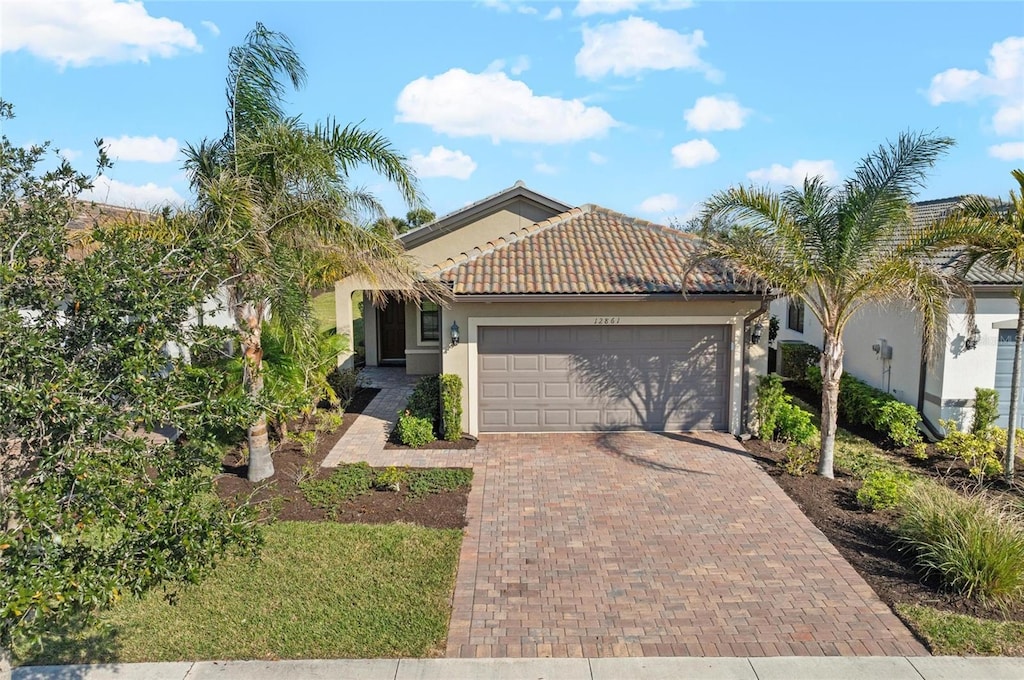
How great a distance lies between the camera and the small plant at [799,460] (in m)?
11.0

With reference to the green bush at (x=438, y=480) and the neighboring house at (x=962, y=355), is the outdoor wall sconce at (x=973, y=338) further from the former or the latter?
the green bush at (x=438, y=480)

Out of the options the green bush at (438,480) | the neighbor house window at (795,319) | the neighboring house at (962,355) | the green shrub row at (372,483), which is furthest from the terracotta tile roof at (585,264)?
the neighbor house window at (795,319)

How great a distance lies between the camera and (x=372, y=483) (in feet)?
34.8

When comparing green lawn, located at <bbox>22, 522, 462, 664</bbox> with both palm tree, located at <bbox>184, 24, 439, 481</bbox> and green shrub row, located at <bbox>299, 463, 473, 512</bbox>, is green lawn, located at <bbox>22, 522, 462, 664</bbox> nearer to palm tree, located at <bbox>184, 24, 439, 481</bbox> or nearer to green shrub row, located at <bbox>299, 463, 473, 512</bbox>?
green shrub row, located at <bbox>299, 463, 473, 512</bbox>

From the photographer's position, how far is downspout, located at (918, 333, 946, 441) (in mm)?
12625

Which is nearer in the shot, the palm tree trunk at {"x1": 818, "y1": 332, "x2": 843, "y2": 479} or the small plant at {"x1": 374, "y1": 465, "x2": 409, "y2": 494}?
the small plant at {"x1": 374, "y1": 465, "x2": 409, "y2": 494}

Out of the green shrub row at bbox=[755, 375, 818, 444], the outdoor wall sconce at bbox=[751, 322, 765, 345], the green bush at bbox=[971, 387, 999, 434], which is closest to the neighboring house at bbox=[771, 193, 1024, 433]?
the green bush at bbox=[971, 387, 999, 434]

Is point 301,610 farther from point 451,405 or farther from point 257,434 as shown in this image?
point 451,405

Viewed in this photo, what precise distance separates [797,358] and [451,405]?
34.4 feet

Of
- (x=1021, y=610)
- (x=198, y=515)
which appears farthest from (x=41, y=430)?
(x=1021, y=610)

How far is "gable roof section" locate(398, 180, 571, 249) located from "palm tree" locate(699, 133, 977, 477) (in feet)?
27.0

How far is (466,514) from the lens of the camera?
9.55 meters

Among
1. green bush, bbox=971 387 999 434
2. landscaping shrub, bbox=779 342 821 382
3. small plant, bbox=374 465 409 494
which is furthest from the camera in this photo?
landscaping shrub, bbox=779 342 821 382

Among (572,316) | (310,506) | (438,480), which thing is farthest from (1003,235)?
(310,506)
